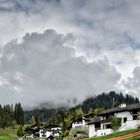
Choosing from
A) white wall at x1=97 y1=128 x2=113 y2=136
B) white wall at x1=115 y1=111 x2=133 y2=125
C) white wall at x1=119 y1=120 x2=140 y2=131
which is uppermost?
white wall at x1=115 y1=111 x2=133 y2=125

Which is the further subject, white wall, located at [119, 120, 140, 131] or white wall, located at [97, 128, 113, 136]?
white wall, located at [97, 128, 113, 136]

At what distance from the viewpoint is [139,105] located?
121 meters

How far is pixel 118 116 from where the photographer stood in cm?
12306

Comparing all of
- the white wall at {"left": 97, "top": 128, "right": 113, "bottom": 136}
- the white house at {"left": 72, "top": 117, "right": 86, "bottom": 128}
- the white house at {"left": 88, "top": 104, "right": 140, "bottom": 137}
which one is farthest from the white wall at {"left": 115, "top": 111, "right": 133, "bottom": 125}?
the white house at {"left": 72, "top": 117, "right": 86, "bottom": 128}

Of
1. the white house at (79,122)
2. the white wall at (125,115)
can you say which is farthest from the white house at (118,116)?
the white house at (79,122)

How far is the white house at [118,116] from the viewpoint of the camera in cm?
11251

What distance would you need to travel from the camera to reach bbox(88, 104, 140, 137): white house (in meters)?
113

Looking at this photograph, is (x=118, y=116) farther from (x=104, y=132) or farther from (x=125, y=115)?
(x=104, y=132)

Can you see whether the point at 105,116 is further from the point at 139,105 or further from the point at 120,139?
the point at 120,139

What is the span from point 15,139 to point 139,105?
9090 centimetres

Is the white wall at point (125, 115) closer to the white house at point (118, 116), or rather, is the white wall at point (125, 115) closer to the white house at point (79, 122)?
the white house at point (118, 116)

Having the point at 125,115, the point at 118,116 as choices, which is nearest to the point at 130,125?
the point at 125,115

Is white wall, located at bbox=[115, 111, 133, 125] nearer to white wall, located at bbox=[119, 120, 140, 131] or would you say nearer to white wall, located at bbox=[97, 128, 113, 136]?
white wall, located at bbox=[97, 128, 113, 136]

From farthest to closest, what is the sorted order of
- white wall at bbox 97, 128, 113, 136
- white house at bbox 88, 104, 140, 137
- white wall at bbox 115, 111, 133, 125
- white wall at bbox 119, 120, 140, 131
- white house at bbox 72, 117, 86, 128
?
white house at bbox 72, 117, 86, 128 → white wall at bbox 115, 111, 133, 125 → white wall at bbox 97, 128, 113, 136 → white house at bbox 88, 104, 140, 137 → white wall at bbox 119, 120, 140, 131
